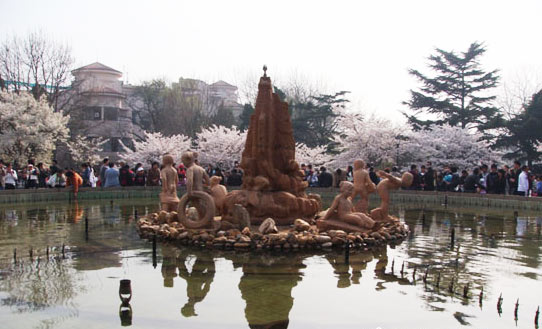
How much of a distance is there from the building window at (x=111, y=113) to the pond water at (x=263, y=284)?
39926 millimetres

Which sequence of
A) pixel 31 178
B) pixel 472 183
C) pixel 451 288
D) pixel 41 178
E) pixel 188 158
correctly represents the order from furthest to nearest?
1. pixel 41 178
2. pixel 31 178
3. pixel 472 183
4. pixel 188 158
5. pixel 451 288

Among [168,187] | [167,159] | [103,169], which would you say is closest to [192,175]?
[167,159]

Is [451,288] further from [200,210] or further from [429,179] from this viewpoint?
[429,179]

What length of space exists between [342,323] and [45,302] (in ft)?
14.5

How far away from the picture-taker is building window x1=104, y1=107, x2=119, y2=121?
52906mm

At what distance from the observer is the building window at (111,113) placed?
52.9 m

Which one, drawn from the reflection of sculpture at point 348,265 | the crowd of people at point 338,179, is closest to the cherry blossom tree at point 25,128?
the crowd of people at point 338,179

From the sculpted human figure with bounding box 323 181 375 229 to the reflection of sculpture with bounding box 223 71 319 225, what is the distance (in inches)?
52.8

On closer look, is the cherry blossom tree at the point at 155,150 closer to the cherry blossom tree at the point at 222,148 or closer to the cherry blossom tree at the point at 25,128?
the cherry blossom tree at the point at 222,148

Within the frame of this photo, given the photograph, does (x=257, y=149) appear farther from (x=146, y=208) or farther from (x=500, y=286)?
(x=146, y=208)

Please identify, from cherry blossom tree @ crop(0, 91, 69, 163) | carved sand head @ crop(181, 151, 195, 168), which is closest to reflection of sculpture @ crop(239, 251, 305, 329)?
carved sand head @ crop(181, 151, 195, 168)

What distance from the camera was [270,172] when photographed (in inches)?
555

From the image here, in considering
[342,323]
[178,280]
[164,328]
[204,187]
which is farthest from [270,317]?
[204,187]

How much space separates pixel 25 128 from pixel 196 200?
23.4 m
